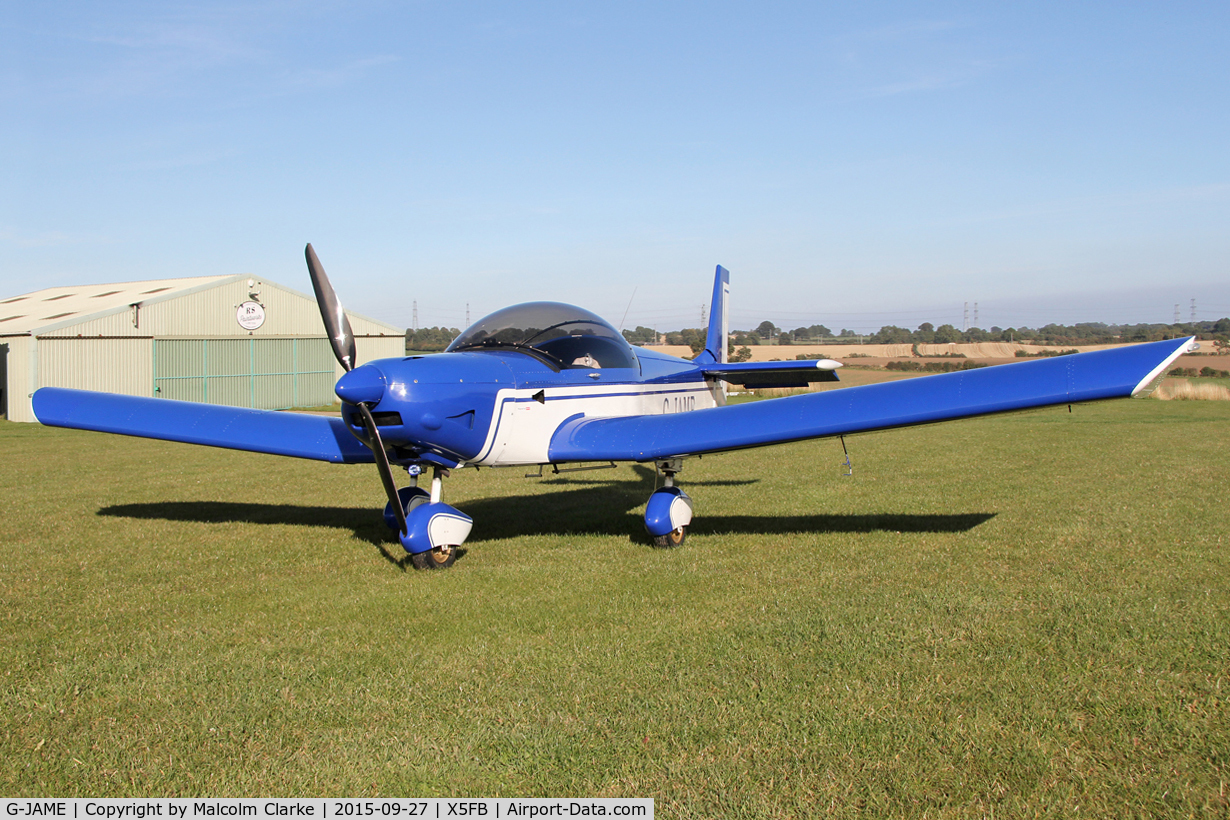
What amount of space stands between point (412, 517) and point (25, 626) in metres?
2.69

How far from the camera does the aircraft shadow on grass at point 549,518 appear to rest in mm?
8797

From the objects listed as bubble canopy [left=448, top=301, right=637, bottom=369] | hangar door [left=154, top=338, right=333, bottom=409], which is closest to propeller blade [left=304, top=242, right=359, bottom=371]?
bubble canopy [left=448, top=301, right=637, bottom=369]

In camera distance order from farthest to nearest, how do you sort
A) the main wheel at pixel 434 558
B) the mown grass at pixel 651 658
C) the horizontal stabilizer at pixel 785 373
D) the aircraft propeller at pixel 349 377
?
the horizontal stabilizer at pixel 785 373 < the main wheel at pixel 434 558 < the aircraft propeller at pixel 349 377 < the mown grass at pixel 651 658

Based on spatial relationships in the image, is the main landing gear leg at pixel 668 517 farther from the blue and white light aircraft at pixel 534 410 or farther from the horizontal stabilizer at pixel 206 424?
the horizontal stabilizer at pixel 206 424

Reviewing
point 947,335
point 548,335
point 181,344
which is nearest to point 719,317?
point 548,335

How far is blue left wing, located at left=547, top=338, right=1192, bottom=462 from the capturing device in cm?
652

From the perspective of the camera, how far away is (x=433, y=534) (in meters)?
7.11

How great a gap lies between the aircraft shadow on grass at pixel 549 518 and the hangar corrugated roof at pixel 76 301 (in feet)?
66.7

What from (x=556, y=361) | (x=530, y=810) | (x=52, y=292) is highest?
(x=52, y=292)

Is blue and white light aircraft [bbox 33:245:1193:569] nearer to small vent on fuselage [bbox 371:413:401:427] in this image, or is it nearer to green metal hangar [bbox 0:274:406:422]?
small vent on fuselage [bbox 371:413:401:427]

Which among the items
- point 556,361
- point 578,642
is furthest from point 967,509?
point 578,642

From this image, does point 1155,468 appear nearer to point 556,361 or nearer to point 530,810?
point 556,361

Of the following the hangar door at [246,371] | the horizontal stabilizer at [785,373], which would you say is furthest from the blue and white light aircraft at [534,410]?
the hangar door at [246,371]

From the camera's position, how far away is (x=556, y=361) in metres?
8.45
